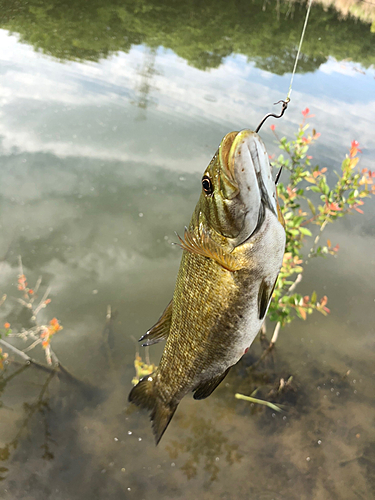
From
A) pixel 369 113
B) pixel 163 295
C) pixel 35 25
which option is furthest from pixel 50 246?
pixel 35 25

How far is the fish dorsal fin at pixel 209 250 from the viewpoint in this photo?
1363 millimetres

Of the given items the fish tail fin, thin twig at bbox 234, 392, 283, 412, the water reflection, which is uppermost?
the fish tail fin

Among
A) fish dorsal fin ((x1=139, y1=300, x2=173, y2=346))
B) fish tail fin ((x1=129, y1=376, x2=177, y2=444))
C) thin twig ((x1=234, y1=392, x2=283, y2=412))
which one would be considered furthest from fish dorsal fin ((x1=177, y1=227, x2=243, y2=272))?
thin twig ((x1=234, y1=392, x2=283, y2=412))

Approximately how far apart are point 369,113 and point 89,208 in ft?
22.8

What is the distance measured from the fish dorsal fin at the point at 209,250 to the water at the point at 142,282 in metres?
2.78

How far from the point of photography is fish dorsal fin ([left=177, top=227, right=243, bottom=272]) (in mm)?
1363

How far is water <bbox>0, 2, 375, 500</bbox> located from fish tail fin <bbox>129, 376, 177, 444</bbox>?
5.76 feet

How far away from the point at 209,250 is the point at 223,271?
0.44 ft

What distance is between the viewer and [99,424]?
352 cm

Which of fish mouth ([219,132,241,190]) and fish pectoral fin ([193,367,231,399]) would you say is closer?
fish mouth ([219,132,241,190])

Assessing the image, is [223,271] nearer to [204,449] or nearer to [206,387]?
[206,387]

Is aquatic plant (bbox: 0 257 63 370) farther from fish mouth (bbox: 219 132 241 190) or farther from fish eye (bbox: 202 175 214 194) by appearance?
fish mouth (bbox: 219 132 241 190)

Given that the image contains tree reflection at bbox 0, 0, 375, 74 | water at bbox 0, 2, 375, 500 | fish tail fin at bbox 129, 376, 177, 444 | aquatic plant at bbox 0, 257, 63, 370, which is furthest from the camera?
tree reflection at bbox 0, 0, 375, 74

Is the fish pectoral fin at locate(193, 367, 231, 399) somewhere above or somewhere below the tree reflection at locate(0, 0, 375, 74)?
below
